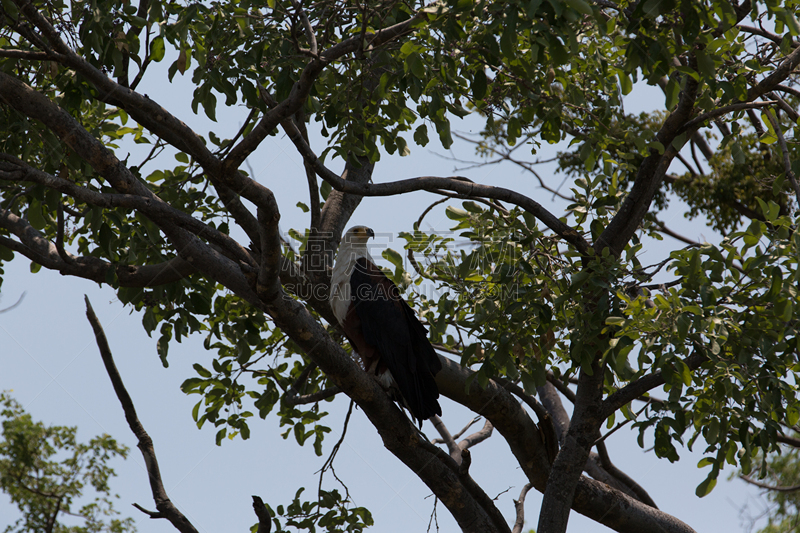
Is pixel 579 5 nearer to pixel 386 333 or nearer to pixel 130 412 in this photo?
pixel 386 333

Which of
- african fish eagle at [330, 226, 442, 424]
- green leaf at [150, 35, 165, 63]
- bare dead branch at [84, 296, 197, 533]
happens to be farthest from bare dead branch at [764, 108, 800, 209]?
bare dead branch at [84, 296, 197, 533]

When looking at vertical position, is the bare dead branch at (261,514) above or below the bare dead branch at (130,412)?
below

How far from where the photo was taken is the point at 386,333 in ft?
13.5

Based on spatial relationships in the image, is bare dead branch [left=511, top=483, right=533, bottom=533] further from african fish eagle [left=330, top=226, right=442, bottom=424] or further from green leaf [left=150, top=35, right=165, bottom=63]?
green leaf [left=150, top=35, right=165, bottom=63]

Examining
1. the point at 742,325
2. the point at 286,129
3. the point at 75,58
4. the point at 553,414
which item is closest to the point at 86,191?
the point at 75,58

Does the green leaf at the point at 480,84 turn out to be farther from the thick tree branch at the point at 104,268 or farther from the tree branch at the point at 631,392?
the thick tree branch at the point at 104,268

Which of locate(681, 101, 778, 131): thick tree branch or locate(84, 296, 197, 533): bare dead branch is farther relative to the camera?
locate(84, 296, 197, 533): bare dead branch

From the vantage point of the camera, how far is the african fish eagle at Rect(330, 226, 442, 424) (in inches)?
151

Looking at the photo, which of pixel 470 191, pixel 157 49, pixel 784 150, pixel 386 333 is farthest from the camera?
pixel 386 333

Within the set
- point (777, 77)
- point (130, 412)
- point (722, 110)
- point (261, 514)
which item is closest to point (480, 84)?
point (722, 110)

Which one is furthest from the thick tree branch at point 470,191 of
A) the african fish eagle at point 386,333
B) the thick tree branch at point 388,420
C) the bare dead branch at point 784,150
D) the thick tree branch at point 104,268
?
the thick tree branch at point 104,268

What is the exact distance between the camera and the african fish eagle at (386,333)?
12.6ft

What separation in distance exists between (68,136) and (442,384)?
2.56 metres

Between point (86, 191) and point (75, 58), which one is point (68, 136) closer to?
point (75, 58)
